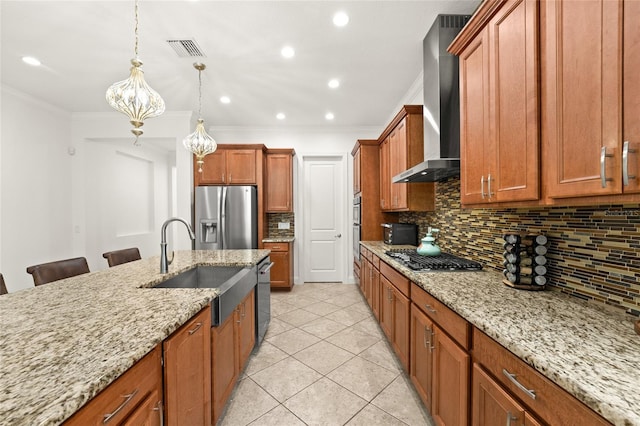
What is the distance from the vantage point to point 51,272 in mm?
1910

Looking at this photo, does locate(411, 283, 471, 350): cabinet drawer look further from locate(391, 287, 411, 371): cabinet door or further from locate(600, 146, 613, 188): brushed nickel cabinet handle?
locate(600, 146, 613, 188): brushed nickel cabinet handle

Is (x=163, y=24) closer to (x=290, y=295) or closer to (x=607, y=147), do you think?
(x=607, y=147)

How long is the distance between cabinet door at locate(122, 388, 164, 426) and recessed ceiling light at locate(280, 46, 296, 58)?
273 cm

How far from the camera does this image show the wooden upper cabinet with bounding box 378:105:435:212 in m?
2.75

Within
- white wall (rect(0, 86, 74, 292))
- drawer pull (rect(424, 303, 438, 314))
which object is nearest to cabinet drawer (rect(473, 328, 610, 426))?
drawer pull (rect(424, 303, 438, 314))

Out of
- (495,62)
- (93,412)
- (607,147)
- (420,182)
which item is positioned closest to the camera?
(93,412)

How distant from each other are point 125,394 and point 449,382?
134 centimetres

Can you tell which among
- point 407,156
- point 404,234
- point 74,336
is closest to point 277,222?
point 404,234

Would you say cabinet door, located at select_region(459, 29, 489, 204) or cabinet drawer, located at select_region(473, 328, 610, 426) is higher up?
cabinet door, located at select_region(459, 29, 489, 204)

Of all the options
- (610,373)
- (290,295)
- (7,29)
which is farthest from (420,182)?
(7,29)

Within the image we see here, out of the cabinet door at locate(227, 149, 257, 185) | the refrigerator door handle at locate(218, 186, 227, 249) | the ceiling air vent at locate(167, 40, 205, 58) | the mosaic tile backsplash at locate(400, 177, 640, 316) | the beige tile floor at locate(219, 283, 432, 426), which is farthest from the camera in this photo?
the cabinet door at locate(227, 149, 257, 185)

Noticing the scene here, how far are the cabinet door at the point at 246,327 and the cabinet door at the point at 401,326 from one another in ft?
3.91

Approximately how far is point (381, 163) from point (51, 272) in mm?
3574

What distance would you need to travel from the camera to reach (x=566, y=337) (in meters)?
0.87
